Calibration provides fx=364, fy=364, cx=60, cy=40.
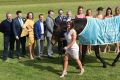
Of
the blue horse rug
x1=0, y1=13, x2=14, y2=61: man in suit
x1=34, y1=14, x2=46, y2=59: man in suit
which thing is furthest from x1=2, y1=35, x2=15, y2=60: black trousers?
the blue horse rug

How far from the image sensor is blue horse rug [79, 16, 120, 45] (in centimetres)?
1329

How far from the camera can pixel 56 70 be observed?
13.2m

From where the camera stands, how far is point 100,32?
13484 millimetres

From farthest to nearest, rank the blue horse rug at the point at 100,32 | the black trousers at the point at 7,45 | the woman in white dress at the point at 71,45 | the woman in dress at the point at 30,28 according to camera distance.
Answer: the woman in dress at the point at 30,28 < the black trousers at the point at 7,45 < the blue horse rug at the point at 100,32 < the woman in white dress at the point at 71,45

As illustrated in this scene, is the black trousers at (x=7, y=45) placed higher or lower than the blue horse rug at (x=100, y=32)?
lower

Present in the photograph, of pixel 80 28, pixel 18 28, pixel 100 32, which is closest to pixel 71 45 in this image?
pixel 80 28

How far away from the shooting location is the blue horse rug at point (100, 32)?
1329 centimetres

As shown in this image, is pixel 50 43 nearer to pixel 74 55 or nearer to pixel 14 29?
pixel 14 29

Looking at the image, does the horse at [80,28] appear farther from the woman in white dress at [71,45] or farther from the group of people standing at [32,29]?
the woman in white dress at [71,45]

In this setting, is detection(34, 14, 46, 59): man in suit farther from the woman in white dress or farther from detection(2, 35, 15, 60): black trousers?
the woman in white dress

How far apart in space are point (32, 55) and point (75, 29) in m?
3.09

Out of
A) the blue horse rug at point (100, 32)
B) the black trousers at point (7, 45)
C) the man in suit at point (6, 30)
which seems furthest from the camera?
the black trousers at point (7, 45)

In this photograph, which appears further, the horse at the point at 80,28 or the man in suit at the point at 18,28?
the man in suit at the point at 18,28

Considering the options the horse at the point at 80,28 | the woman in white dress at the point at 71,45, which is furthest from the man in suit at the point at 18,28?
the woman in white dress at the point at 71,45
